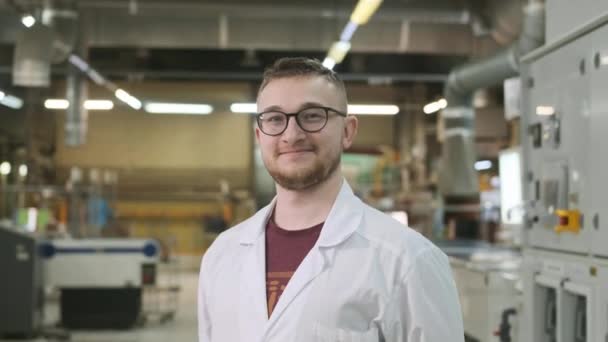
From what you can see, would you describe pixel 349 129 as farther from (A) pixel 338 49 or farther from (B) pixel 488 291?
(A) pixel 338 49

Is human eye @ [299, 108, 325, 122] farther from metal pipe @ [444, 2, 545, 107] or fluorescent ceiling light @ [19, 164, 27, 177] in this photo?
fluorescent ceiling light @ [19, 164, 27, 177]

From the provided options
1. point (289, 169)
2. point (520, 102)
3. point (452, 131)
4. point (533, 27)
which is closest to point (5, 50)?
point (452, 131)

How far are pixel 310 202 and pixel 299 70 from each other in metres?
0.27

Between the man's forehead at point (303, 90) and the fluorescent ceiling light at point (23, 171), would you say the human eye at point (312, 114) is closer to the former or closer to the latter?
the man's forehead at point (303, 90)

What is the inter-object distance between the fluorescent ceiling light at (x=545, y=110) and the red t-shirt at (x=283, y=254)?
5.58ft

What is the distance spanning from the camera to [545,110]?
3.07 metres

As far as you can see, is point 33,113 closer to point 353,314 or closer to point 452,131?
point 452,131

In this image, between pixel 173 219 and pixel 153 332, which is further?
pixel 173 219

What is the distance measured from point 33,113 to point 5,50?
358 centimetres

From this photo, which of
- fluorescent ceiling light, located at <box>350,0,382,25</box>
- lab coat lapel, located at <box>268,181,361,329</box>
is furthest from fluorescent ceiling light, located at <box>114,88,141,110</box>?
lab coat lapel, located at <box>268,181,361,329</box>

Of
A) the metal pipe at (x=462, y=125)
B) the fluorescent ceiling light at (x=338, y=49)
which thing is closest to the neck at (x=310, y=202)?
the metal pipe at (x=462, y=125)

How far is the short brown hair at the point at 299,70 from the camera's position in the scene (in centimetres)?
156

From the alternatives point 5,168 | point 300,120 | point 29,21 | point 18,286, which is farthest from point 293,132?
point 5,168

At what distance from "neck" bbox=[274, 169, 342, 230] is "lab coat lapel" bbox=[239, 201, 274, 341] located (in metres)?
0.09
